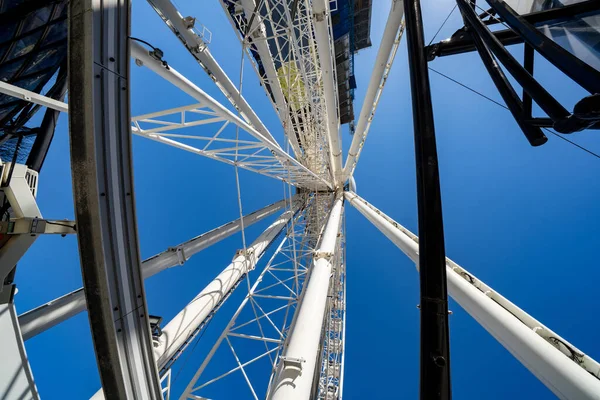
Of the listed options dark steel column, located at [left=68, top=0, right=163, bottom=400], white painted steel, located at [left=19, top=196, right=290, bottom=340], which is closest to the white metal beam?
dark steel column, located at [left=68, top=0, right=163, bottom=400]

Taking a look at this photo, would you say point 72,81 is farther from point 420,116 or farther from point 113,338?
point 420,116

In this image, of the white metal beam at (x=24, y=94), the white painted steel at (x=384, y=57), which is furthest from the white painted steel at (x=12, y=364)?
the white painted steel at (x=384, y=57)

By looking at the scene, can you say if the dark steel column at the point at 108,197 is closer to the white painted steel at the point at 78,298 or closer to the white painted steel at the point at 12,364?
the white painted steel at the point at 12,364

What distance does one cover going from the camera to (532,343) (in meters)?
2.52

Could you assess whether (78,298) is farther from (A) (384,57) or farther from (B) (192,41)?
(A) (384,57)

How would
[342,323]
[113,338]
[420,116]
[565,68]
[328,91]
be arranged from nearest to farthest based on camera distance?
[565,68] → [113,338] → [420,116] → [328,91] → [342,323]

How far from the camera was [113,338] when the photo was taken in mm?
1920

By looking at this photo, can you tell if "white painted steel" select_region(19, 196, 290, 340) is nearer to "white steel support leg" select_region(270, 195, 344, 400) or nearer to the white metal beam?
"white steel support leg" select_region(270, 195, 344, 400)

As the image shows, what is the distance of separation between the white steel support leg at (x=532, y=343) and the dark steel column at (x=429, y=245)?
4.48ft

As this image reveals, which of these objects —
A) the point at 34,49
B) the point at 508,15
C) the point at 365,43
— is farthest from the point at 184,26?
the point at 365,43

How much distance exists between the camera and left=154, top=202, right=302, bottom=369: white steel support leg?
509cm

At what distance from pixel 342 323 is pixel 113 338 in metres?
16.1

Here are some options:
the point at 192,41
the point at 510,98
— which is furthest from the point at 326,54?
the point at 510,98

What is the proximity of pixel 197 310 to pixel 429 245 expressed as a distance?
19.7 ft
